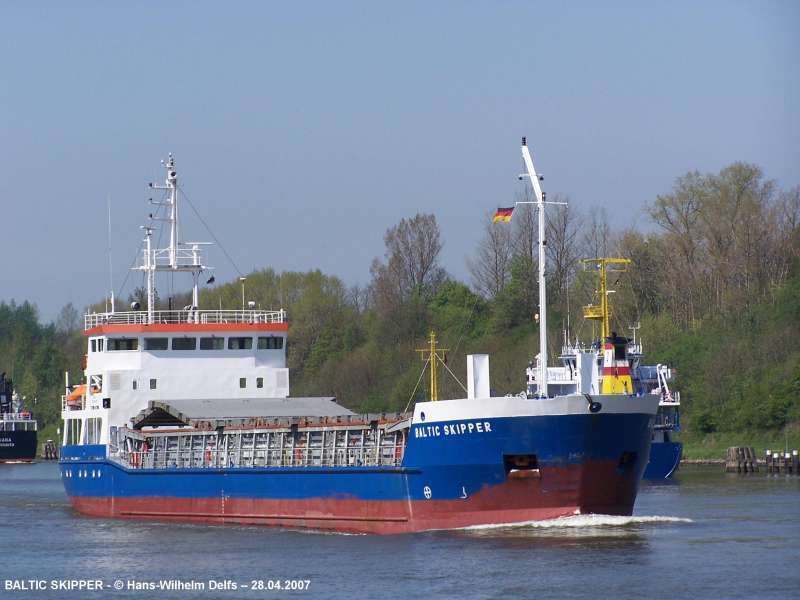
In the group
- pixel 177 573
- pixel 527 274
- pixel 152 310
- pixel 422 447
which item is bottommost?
pixel 177 573

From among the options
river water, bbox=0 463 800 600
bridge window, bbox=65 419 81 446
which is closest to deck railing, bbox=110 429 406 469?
river water, bbox=0 463 800 600

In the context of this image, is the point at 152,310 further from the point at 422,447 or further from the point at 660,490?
the point at 660,490

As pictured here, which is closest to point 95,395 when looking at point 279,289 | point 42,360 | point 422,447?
point 422,447

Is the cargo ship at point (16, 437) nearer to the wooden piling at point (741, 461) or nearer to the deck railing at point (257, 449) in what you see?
the wooden piling at point (741, 461)

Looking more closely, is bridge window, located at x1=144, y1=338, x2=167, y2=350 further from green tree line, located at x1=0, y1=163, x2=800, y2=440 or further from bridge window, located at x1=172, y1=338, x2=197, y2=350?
green tree line, located at x1=0, y1=163, x2=800, y2=440

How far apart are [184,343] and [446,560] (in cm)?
1792

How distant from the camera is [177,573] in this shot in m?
31.5

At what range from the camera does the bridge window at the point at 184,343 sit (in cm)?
4622

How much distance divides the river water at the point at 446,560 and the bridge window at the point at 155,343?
6469mm

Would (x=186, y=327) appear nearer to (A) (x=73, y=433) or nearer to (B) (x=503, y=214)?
(A) (x=73, y=433)

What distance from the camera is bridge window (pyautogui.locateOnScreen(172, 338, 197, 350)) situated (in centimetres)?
4622

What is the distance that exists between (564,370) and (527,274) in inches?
1162

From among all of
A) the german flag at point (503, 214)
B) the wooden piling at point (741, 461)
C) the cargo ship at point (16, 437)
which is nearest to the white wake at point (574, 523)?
the german flag at point (503, 214)

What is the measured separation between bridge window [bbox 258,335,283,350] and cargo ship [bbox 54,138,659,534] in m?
0.04
